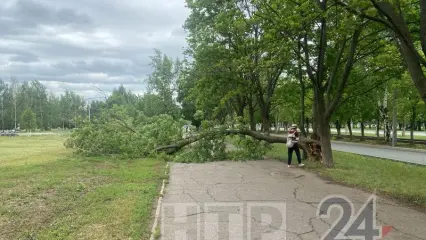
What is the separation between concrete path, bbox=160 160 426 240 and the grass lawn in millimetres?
537

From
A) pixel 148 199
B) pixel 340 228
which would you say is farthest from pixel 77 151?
pixel 340 228

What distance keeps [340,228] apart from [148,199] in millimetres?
3967

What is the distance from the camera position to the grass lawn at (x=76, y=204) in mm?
5562

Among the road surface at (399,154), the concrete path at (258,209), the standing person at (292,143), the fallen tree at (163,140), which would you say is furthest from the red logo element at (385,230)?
the road surface at (399,154)

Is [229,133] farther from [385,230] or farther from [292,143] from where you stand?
[385,230]

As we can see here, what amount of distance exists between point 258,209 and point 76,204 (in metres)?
3.76

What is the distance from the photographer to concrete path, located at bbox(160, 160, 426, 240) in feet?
18.2

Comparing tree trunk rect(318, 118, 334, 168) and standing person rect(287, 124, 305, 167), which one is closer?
tree trunk rect(318, 118, 334, 168)

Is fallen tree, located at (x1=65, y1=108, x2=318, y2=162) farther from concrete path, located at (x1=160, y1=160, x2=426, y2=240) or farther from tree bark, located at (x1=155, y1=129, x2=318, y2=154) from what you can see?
A: concrete path, located at (x1=160, y1=160, x2=426, y2=240)

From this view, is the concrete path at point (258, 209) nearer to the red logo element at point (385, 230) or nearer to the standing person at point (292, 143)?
the red logo element at point (385, 230)

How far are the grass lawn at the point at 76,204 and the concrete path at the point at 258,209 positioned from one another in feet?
1.76

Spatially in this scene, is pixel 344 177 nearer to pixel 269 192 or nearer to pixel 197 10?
pixel 269 192

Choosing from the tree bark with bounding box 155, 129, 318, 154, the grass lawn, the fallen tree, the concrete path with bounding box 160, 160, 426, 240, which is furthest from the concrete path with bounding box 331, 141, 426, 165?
the grass lawn

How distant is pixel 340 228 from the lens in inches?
229
